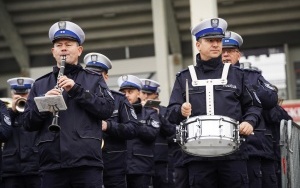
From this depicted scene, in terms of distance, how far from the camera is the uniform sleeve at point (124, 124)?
29.5 ft

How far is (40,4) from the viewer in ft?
68.4

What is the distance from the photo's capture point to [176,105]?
7.58m

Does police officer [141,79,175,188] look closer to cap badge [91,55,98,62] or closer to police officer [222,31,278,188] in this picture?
cap badge [91,55,98,62]

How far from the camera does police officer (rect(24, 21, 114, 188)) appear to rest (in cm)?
666

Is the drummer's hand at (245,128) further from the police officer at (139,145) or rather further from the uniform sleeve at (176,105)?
the police officer at (139,145)

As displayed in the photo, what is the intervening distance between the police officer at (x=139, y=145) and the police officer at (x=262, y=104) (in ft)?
6.92

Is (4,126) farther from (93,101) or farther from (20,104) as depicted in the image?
(93,101)

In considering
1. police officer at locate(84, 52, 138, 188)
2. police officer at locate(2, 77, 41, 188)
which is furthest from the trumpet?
police officer at locate(84, 52, 138, 188)

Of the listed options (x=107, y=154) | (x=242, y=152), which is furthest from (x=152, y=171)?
(x=242, y=152)

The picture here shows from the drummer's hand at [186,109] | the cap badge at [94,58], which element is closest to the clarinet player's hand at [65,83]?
the drummer's hand at [186,109]

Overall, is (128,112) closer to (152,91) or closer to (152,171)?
(152,171)

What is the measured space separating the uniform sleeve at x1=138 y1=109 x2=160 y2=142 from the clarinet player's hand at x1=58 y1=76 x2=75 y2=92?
415cm

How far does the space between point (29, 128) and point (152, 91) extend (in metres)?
6.49

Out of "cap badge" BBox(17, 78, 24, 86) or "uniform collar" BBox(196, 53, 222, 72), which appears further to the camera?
A: "cap badge" BBox(17, 78, 24, 86)
